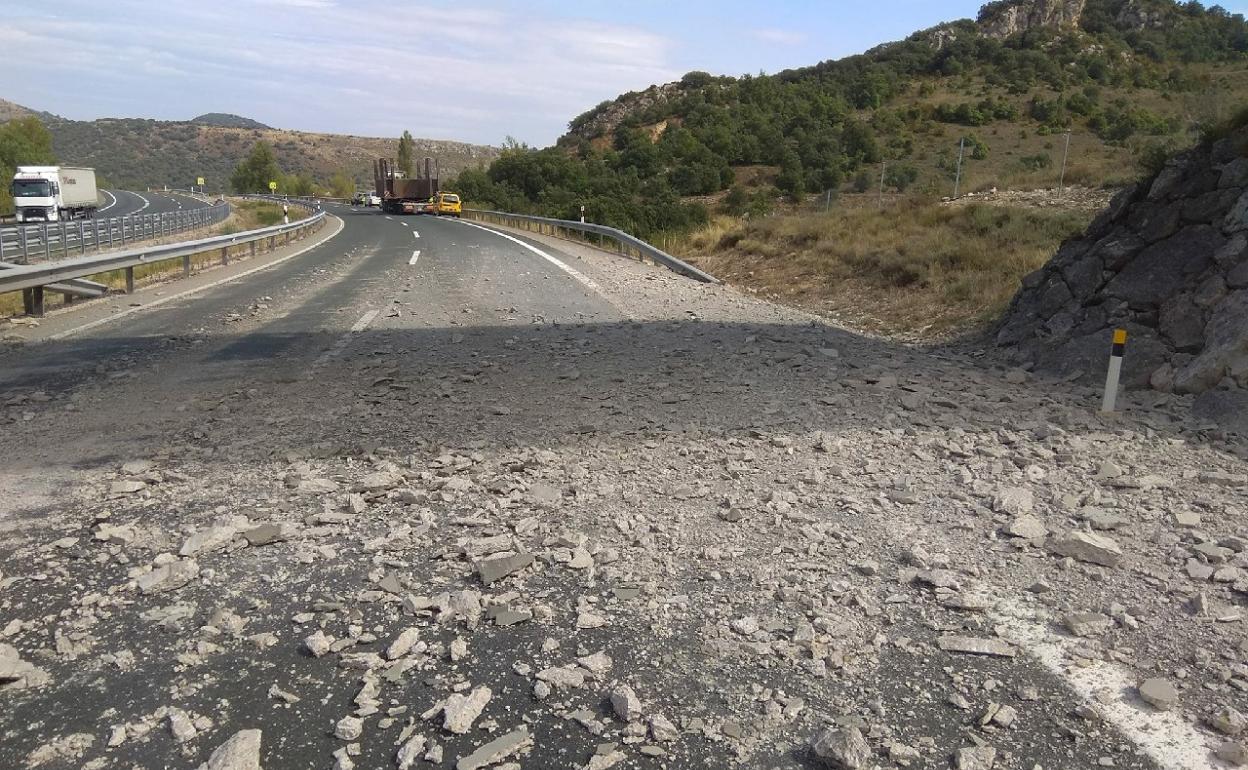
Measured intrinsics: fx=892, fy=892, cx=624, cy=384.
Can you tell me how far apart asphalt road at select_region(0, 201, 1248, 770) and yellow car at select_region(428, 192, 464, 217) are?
5033 centimetres

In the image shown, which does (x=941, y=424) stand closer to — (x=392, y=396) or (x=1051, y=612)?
(x=1051, y=612)

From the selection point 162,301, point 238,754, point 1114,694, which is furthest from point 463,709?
point 162,301

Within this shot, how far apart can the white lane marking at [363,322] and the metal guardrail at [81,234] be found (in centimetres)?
1358

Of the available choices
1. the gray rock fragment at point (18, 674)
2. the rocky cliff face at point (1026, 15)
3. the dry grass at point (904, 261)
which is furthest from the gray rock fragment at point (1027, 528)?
the rocky cliff face at point (1026, 15)

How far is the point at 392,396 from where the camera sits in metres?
7.19

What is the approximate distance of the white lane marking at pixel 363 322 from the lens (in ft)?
34.4

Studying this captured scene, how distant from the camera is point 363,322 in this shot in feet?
36.2

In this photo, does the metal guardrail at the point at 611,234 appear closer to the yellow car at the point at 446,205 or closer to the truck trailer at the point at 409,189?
the yellow car at the point at 446,205

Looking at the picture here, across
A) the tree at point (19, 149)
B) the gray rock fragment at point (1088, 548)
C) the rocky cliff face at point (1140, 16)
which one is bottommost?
the gray rock fragment at point (1088, 548)

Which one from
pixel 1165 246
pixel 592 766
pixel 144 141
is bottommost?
pixel 592 766

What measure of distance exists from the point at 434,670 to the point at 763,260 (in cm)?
1878

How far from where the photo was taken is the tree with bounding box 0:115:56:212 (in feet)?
232

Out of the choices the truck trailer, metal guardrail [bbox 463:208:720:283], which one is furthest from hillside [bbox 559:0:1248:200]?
the truck trailer

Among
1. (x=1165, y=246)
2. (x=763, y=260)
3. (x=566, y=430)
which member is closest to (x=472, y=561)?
(x=566, y=430)
